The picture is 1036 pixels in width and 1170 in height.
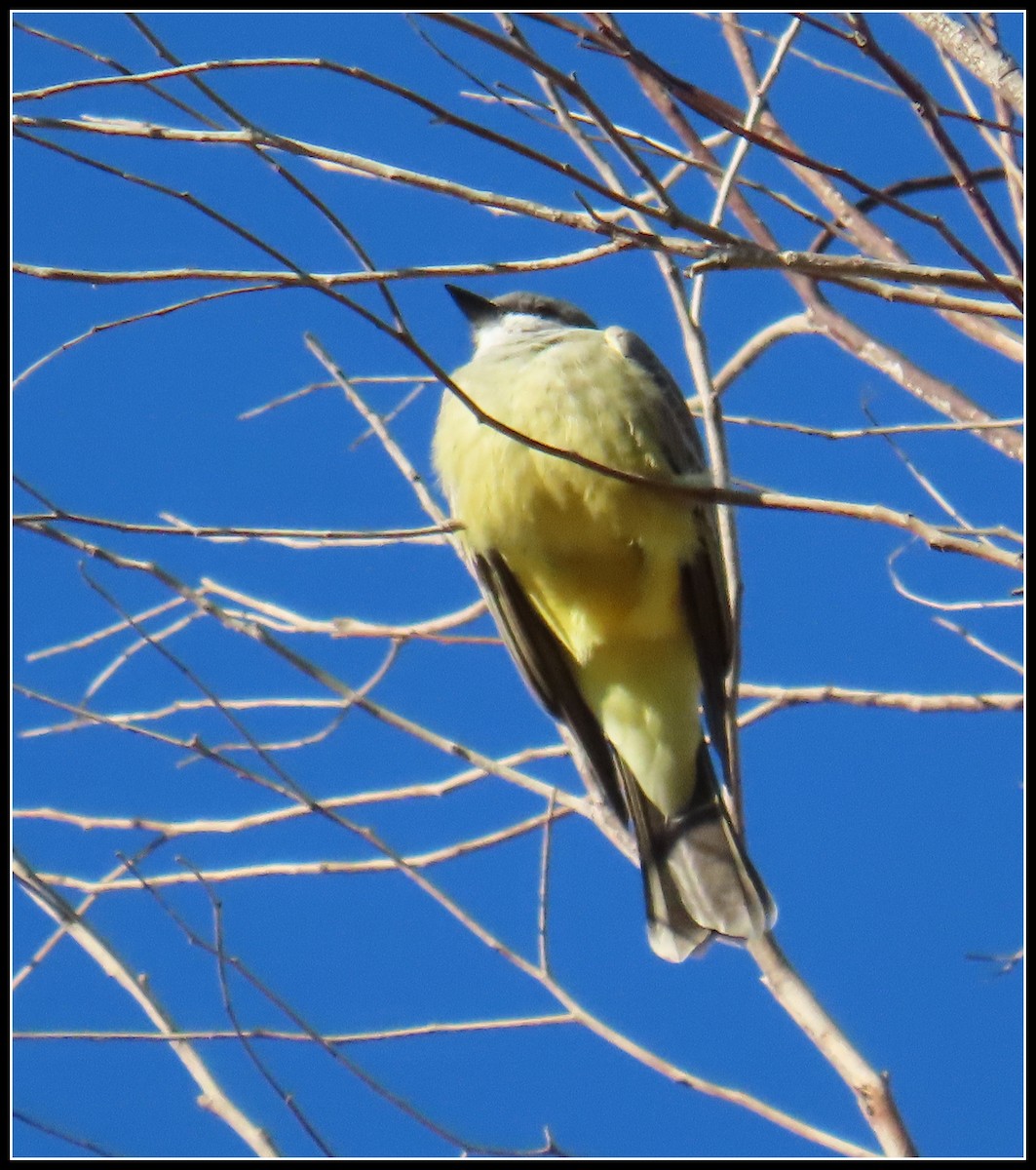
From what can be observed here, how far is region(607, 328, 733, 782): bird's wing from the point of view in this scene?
13.3 feet

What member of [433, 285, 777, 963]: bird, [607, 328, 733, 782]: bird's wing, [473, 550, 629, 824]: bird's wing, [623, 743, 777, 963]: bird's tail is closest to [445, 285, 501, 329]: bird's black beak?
[433, 285, 777, 963]: bird

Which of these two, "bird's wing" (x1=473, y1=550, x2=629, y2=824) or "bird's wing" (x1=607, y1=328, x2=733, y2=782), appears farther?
"bird's wing" (x1=473, y1=550, x2=629, y2=824)

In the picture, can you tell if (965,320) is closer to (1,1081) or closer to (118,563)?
(118,563)

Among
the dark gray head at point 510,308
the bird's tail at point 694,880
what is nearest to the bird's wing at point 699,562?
the bird's tail at point 694,880

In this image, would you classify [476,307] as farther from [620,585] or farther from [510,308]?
[620,585]

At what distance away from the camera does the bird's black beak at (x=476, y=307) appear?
5.25 metres

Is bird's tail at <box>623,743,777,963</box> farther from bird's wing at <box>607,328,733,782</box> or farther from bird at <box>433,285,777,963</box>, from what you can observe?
bird's wing at <box>607,328,733,782</box>

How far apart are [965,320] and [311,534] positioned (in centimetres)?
212

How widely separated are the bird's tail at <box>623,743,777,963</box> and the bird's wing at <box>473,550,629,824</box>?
0.46 feet

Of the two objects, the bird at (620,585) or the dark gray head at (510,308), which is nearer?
the bird at (620,585)

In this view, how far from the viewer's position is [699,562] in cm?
413

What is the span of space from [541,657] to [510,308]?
58.9 inches

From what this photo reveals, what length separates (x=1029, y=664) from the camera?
2277 mm

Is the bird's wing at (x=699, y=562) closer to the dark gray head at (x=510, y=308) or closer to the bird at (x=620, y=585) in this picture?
the bird at (x=620, y=585)
